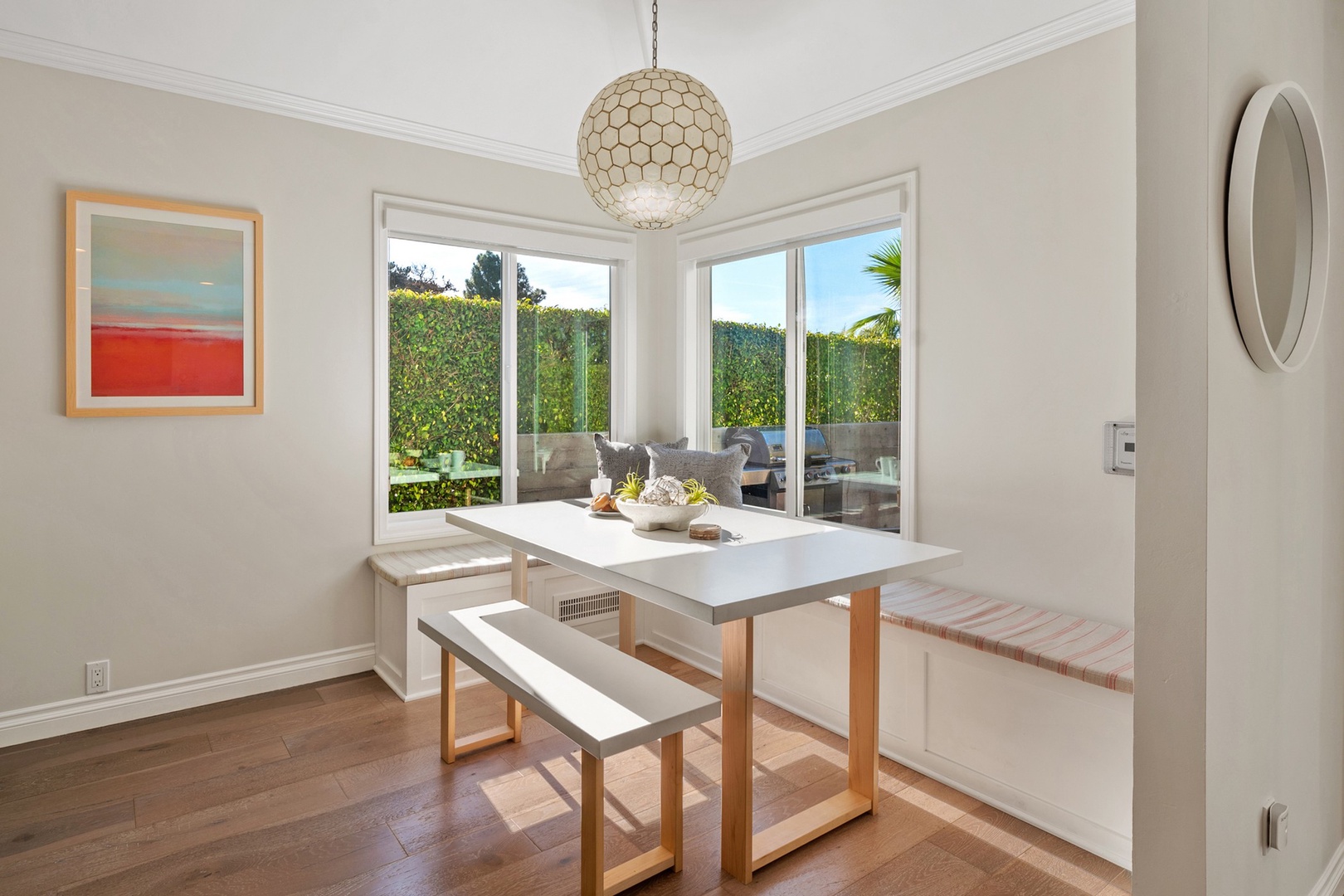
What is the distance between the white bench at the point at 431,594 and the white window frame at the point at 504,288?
195mm

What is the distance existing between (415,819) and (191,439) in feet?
5.93

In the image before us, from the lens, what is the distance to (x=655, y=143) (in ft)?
6.20

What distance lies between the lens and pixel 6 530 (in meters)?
2.72

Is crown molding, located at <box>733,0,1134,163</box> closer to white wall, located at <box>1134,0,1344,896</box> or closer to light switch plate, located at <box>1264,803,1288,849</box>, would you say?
white wall, located at <box>1134,0,1344,896</box>

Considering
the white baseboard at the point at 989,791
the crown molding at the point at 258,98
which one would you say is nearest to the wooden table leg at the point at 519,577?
the white baseboard at the point at 989,791

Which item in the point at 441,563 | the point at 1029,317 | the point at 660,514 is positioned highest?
the point at 1029,317

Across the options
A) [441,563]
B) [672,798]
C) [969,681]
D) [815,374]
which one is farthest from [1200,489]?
[441,563]

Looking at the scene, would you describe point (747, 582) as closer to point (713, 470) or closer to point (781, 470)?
point (713, 470)

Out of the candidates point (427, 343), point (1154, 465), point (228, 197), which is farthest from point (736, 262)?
point (1154, 465)

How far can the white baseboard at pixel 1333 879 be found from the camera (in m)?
1.87

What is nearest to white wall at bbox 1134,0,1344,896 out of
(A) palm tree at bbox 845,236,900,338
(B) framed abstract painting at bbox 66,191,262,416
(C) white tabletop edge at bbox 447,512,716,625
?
(C) white tabletop edge at bbox 447,512,716,625

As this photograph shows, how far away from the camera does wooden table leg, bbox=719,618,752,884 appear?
201 centimetres

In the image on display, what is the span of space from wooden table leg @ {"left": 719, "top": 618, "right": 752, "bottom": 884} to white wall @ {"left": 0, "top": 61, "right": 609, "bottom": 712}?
2.11m

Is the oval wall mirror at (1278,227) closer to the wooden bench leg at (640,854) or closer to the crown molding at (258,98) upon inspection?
the wooden bench leg at (640,854)
